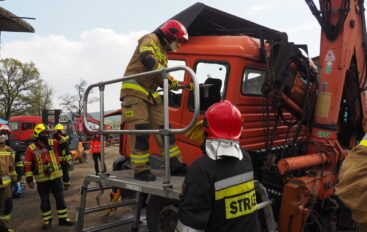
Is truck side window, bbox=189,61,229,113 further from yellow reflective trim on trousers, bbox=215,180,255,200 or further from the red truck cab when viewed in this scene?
the red truck cab

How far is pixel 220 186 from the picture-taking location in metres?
1.57

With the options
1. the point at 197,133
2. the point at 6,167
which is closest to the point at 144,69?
the point at 197,133

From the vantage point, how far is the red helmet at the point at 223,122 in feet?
5.55

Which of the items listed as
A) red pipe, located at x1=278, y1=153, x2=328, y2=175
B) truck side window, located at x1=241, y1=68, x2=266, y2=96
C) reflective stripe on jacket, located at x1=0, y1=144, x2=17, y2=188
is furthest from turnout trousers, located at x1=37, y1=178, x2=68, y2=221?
red pipe, located at x1=278, y1=153, x2=328, y2=175

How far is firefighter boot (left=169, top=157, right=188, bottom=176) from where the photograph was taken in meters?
3.29

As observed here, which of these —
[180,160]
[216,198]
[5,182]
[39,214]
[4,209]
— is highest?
[216,198]

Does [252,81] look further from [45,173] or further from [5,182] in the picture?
[5,182]

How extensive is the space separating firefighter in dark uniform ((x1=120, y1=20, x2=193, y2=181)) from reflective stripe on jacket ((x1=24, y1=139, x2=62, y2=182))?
2.73 metres

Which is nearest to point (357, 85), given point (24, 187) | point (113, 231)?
point (113, 231)

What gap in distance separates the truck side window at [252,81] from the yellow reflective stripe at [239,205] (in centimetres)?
194

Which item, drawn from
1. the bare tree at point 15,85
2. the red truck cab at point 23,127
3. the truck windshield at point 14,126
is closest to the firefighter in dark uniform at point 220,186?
the red truck cab at point 23,127

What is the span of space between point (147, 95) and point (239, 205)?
1.82 metres

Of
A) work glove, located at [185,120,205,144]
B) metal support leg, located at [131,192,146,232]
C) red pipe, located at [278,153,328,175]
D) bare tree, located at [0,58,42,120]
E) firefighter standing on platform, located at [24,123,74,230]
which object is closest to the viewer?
work glove, located at [185,120,205,144]

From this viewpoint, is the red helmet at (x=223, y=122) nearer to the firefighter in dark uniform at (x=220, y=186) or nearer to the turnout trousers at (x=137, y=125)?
the firefighter in dark uniform at (x=220, y=186)
